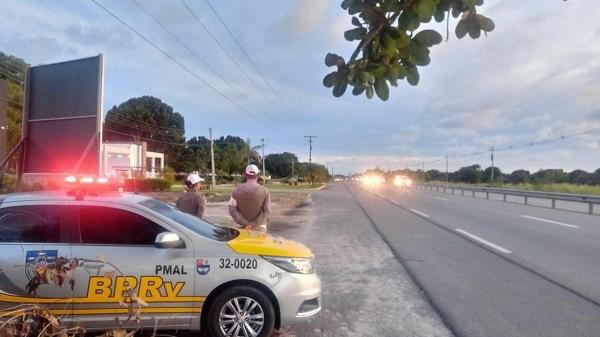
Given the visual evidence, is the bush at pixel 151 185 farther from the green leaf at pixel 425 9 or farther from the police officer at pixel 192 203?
the green leaf at pixel 425 9

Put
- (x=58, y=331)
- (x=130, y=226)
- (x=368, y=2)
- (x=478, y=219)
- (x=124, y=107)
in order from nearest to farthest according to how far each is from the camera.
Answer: (x=368, y=2)
(x=58, y=331)
(x=130, y=226)
(x=478, y=219)
(x=124, y=107)

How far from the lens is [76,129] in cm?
758

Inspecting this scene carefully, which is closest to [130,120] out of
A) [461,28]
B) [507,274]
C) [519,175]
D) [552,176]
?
[552,176]

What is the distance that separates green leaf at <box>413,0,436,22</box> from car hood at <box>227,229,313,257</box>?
3.06 meters

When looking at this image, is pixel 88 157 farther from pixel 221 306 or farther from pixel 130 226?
pixel 221 306

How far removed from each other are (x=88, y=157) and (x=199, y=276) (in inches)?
145

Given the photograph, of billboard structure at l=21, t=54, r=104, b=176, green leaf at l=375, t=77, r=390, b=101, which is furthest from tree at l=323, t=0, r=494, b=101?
billboard structure at l=21, t=54, r=104, b=176

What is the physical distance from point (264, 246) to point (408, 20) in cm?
308

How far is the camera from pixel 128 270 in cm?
459

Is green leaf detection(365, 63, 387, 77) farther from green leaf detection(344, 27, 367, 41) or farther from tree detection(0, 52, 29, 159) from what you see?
tree detection(0, 52, 29, 159)

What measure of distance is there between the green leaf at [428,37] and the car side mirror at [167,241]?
3071mm

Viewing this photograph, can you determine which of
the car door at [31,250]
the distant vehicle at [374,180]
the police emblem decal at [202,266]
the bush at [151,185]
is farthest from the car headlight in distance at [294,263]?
the distant vehicle at [374,180]

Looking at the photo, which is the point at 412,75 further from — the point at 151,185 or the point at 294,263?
the point at 151,185

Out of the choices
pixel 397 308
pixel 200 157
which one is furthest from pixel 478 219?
pixel 200 157
